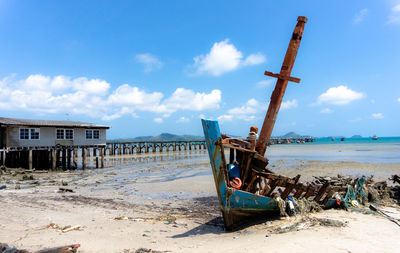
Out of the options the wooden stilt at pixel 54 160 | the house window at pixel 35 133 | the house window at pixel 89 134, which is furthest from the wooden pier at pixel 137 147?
the house window at pixel 35 133

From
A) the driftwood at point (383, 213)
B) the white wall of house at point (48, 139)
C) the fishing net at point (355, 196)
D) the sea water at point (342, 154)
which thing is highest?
the white wall of house at point (48, 139)

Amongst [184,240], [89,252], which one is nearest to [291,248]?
[184,240]

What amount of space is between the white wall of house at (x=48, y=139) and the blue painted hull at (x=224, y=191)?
82.2 feet

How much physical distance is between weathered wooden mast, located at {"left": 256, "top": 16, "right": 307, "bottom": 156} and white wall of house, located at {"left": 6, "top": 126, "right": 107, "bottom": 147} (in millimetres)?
25514

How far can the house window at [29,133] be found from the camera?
1038 inches

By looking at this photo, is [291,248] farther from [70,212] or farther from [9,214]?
[9,214]

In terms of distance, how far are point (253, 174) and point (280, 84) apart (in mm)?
3111

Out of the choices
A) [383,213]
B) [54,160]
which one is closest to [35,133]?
[54,160]

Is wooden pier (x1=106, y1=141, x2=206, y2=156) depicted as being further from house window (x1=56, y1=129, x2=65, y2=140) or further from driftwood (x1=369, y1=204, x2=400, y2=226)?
driftwood (x1=369, y1=204, x2=400, y2=226)

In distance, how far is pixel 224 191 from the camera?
759 centimetres

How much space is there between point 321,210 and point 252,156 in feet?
9.35

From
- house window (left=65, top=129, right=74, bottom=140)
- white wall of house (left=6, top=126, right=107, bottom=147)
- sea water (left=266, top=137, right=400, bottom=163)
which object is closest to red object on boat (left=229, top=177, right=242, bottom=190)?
white wall of house (left=6, top=126, right=107, bottom=147)

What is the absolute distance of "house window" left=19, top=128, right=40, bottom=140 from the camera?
2638 cm

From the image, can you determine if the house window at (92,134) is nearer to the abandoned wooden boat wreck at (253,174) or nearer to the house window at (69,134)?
the house window at (69,134)
